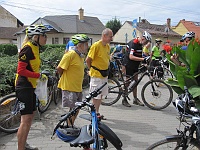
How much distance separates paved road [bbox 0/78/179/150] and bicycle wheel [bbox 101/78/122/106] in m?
0.18

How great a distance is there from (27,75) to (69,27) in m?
41.7

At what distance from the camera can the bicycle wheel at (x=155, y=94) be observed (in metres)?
6.21

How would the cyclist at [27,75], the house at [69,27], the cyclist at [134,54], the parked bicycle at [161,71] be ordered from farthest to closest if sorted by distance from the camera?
the house at [69,27] < the parked bicycle at [161,71] < the cyclist at [134,54] < the cyclist at [27,75]

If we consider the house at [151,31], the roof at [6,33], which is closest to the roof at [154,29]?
the house at [151,31]

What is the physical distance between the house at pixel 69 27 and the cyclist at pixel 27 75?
3792cm

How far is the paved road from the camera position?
4.16m

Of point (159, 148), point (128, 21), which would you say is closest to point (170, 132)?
point (159, 148)

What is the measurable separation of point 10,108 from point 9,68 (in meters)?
2.08

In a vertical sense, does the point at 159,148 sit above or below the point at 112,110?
above

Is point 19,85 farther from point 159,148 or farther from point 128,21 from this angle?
point 128,21

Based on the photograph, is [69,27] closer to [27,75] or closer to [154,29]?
[154,29]

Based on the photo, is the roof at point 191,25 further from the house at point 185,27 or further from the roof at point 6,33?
the roof at point 6,33

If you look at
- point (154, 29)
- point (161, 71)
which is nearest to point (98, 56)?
point (161, 71)

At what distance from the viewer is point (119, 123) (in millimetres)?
5332
